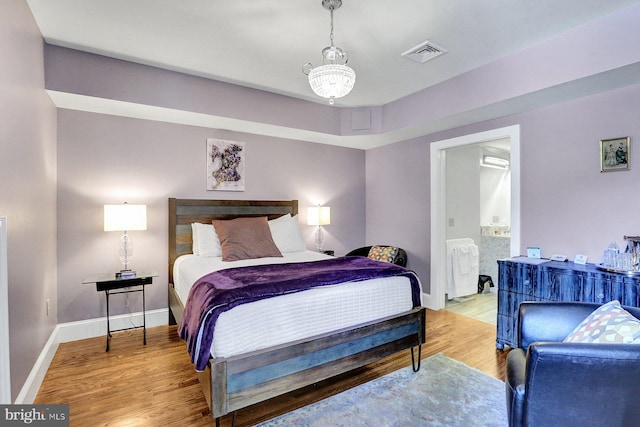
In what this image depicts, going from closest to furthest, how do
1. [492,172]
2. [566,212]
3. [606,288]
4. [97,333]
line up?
1. [606,288]
2. [566,212]
3. [97,333]
4. [492,172]

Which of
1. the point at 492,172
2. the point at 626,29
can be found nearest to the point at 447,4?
the point at 626,29

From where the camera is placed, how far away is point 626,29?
214 cm

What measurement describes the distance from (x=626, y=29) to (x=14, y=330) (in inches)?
171

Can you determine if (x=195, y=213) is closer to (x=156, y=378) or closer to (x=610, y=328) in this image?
(x=156, y=378)

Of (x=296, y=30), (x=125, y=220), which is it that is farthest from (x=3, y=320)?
(x=296, y=30)

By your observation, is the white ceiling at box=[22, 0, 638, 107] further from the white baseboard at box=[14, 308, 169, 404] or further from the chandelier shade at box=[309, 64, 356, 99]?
the white baseboard at box=[14, 308, 169, 404]

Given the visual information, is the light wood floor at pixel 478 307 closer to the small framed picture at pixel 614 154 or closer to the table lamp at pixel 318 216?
the small framed picture at pixel 614 154

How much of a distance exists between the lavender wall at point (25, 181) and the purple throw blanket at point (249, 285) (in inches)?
37.6

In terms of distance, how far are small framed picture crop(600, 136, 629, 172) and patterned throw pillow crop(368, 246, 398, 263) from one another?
2.36 meters

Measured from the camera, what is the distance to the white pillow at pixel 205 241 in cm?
332

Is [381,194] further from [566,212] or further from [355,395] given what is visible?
[355,395]

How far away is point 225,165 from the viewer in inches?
153

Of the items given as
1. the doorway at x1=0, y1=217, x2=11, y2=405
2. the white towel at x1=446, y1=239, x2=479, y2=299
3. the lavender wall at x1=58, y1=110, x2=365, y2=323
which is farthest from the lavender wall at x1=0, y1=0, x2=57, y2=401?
the white towel at x1=446, y1=239, x2=479, y2=299

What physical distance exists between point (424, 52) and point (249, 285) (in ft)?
8.04
